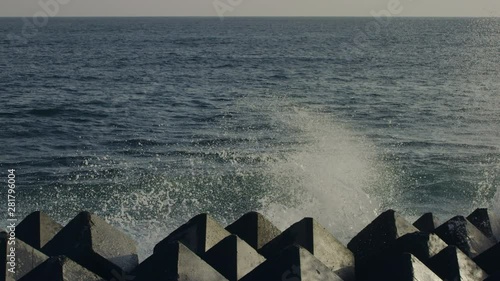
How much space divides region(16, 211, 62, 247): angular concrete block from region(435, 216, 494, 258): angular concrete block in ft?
15.4

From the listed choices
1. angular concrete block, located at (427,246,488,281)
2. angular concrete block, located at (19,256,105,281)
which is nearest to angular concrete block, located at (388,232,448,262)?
angular concrete block, located at (427,246,488,281)

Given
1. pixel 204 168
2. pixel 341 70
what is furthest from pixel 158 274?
pixel 341 70

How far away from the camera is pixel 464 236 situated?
9.20 meters

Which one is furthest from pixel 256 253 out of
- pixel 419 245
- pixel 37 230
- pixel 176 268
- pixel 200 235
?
pixel 37 230

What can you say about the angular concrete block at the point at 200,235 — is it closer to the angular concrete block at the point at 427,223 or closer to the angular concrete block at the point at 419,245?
the angular concrete block at the point at 419,245

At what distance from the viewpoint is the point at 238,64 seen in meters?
55.7

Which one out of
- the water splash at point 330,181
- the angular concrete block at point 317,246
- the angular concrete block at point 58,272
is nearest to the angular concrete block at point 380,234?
the angular concrete block at point 317,246

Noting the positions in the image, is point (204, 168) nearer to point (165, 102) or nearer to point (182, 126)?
point (182, 126)

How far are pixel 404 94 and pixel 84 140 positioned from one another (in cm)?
1782

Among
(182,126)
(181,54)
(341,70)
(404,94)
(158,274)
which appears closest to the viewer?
(158,274)

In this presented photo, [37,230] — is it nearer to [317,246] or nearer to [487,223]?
[317,246]

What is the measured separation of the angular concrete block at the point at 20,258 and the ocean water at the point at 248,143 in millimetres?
4027

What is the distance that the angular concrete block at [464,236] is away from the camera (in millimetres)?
9055

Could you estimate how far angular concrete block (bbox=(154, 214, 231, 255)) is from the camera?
8742mm
